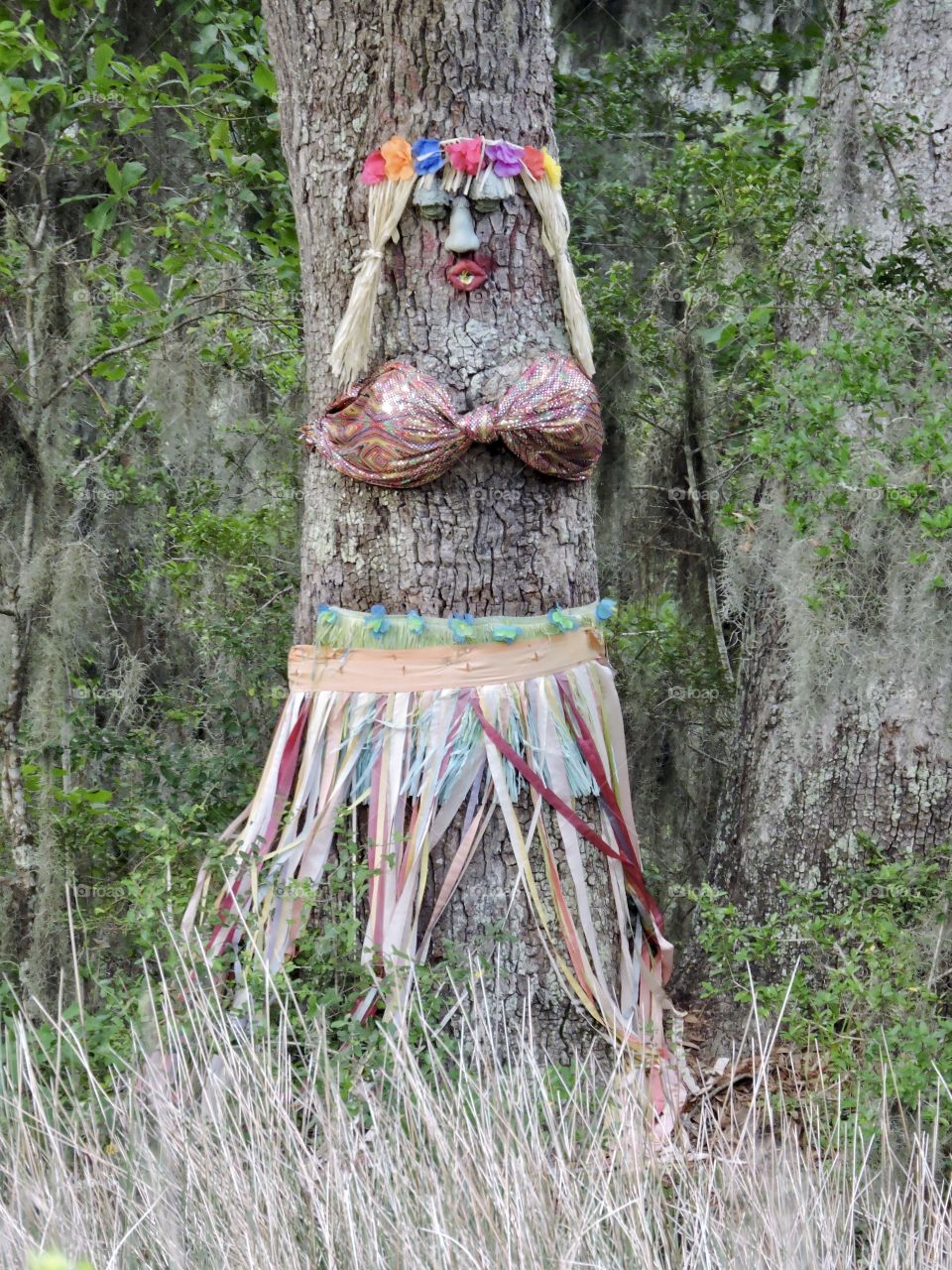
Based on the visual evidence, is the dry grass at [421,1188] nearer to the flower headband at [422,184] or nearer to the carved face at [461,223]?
the flower headband at [422,184]

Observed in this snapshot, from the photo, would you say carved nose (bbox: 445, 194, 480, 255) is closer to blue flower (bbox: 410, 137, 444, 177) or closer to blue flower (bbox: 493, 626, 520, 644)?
blue flower (bbox: 410, 137, 444, 177)

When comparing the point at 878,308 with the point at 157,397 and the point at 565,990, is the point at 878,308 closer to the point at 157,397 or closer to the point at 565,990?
the point at 565,990

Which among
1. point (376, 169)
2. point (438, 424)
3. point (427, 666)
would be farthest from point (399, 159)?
point (427, 666)

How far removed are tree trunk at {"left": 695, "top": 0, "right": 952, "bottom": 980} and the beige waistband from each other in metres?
0.63

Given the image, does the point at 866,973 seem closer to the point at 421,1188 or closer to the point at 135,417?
the point at 421,1188

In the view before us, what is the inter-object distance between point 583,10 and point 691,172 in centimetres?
164

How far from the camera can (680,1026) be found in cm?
349

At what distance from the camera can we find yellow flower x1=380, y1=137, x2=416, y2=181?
3.04 meters

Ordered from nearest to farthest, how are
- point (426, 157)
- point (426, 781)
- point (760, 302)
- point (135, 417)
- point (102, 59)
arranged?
point (426, 157) → point (426, 781) → point (102, 59) → point (760, 302) → point (135, 417)

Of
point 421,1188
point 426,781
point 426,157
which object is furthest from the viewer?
point 426,781

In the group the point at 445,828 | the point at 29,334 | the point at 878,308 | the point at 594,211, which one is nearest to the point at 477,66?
the point at 878,308

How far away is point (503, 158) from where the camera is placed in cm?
306

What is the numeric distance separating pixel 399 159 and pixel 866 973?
7.16 ft

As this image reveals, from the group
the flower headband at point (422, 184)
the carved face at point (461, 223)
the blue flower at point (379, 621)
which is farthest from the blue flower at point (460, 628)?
the carved face at point (461, 223)
